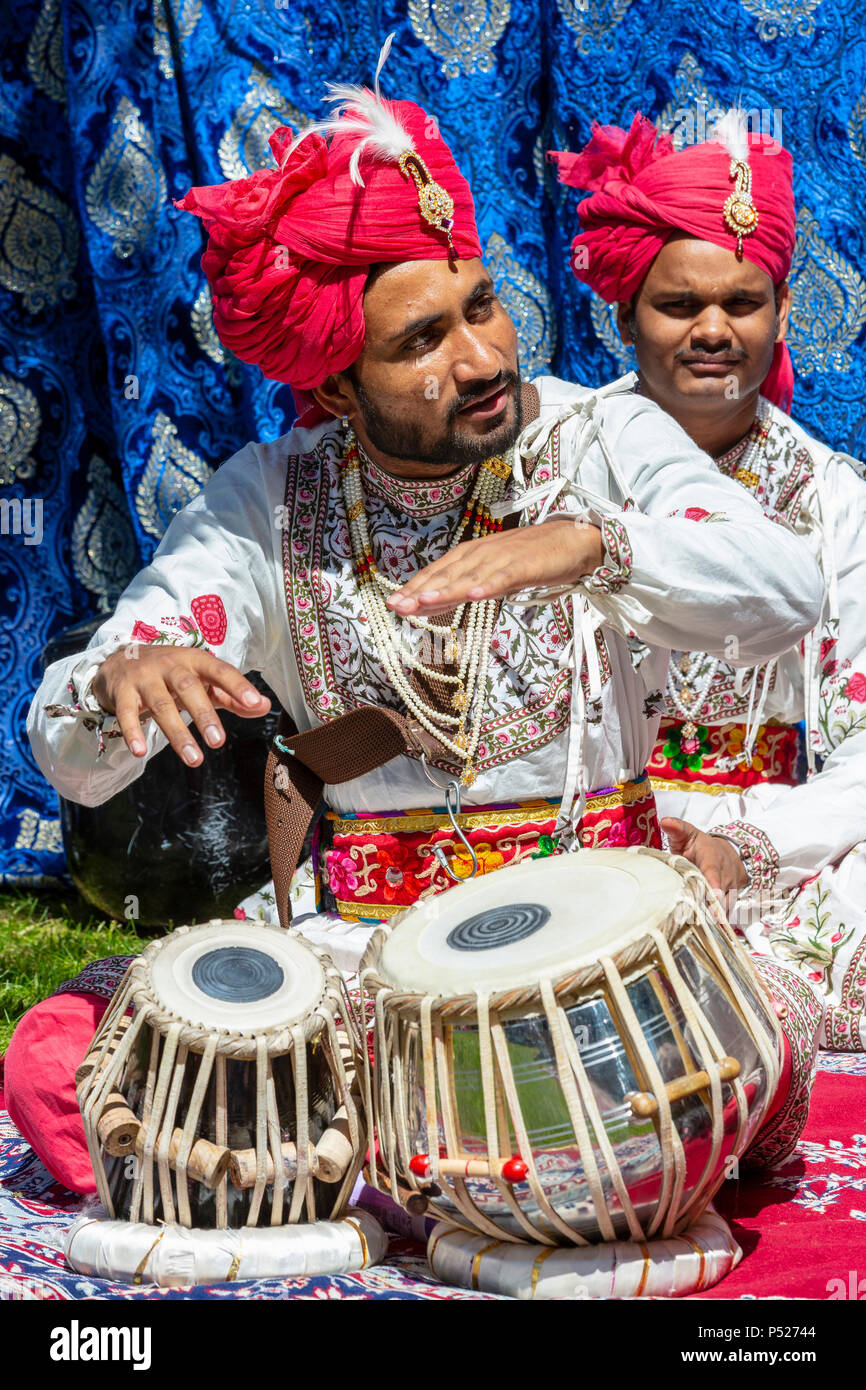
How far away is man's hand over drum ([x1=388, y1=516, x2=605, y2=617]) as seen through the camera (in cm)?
206

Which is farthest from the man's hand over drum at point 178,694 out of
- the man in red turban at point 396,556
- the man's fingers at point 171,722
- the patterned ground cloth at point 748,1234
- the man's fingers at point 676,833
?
the man's fingers at point 676,833

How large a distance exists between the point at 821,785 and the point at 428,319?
141 cm

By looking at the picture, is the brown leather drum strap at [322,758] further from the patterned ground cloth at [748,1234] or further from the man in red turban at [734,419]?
the man in red turban at [734,419]

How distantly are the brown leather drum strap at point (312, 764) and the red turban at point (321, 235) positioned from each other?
66 centimetres

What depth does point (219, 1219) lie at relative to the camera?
2150 millimetres

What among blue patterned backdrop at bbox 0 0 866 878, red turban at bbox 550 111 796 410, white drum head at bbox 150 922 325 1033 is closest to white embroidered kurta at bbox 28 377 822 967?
white drum head at bbox 150 922 325 1033

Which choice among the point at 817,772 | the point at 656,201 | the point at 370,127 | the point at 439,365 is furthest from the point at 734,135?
the point at 817,772

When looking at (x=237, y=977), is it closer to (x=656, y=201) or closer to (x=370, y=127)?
(x=370, y=127)

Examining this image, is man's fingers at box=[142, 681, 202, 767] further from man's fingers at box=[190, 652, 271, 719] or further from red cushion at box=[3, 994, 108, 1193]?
red cushion at box=[3, 994, 108, 1193]

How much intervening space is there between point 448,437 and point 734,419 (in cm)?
118

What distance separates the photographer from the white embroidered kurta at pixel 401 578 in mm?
2590

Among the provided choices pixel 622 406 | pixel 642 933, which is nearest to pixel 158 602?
pixel 622 406

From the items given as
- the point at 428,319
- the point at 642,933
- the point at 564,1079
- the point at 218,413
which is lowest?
the point at 564,1079
